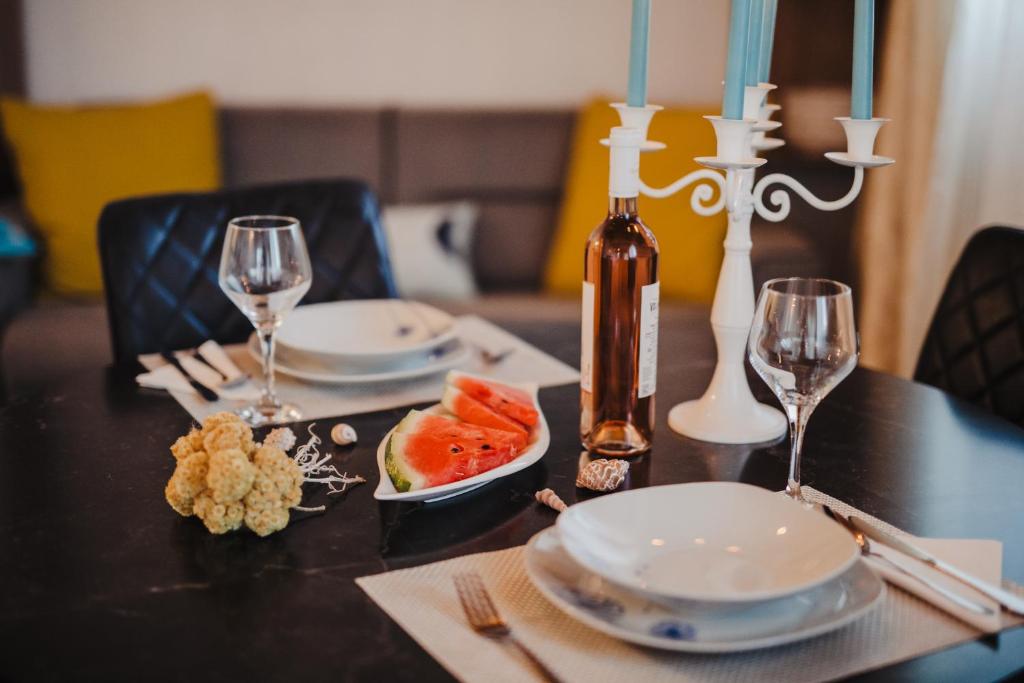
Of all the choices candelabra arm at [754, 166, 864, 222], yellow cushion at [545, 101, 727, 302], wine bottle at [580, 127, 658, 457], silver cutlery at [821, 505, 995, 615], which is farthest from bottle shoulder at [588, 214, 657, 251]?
yellow cushion at [545, 101, 727, 302]

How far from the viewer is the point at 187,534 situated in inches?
41.0

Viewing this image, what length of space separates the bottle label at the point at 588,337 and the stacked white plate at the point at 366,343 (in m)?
0.35

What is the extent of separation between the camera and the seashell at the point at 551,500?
3.61 ft

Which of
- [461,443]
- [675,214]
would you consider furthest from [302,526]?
[675,214]

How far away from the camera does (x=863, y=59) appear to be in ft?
3.89

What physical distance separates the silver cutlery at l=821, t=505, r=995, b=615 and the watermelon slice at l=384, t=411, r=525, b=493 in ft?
1.14

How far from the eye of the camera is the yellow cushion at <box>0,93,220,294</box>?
3275mm

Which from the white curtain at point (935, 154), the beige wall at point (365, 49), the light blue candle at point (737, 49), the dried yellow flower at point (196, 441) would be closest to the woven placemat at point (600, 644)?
the dried yellow flower at point (196, 441)

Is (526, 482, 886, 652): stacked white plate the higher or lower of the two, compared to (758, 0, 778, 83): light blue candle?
lower

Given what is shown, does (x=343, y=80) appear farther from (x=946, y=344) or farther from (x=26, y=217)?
(x=946, y=344)

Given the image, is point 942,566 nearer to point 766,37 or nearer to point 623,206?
point 623,206

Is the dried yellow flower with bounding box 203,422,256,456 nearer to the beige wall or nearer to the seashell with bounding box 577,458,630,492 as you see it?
the seashell with bounding box 577,458,630,492

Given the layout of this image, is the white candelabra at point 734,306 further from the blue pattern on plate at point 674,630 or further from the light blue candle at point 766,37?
the blue pattern on plate at point 674,630

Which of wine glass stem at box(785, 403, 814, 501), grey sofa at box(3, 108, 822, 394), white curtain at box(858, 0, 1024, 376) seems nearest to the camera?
wine glass stem at box(785, 403, 814, 501)
